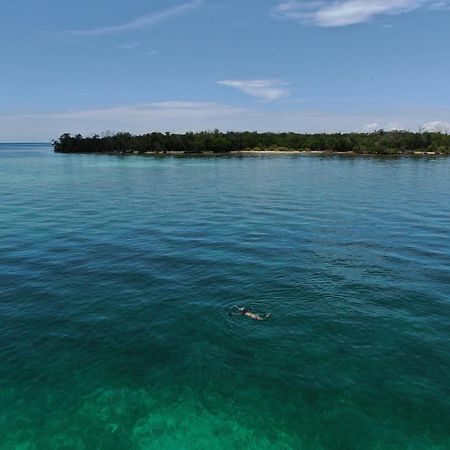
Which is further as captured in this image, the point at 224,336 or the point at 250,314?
the point at 250,314

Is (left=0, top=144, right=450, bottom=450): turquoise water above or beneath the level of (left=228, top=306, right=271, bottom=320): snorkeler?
beneath

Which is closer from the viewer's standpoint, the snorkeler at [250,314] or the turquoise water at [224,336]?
the turquoise water at [224,336]

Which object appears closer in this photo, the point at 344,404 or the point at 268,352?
the point at 344,404

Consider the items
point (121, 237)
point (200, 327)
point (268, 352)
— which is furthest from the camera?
point (121, 237)

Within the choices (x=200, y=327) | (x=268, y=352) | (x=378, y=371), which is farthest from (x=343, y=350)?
(x=200, y=327)

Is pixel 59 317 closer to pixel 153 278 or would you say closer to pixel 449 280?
pixel 153 278

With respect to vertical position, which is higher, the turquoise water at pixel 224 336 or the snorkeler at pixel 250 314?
the snorkeler at pixel 250 314

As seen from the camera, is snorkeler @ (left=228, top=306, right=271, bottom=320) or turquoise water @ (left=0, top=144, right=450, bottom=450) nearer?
turquoise water @ (left=0, top=144, right=450, bottom=450)

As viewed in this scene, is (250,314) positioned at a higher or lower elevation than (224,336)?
higher
